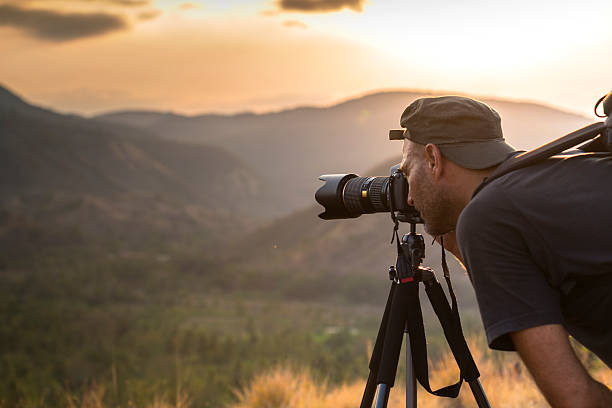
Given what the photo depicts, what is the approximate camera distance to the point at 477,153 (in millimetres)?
1491

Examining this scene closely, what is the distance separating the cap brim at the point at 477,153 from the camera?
1.48 m

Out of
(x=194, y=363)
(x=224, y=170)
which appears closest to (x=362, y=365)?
(x=194, y=363)

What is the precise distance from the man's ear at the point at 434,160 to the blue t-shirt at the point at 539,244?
25 cm

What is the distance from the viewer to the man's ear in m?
1.52

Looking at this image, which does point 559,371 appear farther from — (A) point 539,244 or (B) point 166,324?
(B) point 166,324

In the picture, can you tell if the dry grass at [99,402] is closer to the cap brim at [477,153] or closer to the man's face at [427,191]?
the man's face at [427,191]

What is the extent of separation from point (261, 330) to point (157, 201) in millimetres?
36427

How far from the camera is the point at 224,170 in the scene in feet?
233

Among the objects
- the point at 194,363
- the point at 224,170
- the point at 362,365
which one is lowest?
the point at 224,170

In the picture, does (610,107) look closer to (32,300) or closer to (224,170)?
(32,300)

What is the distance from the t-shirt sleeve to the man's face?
0.98 feet

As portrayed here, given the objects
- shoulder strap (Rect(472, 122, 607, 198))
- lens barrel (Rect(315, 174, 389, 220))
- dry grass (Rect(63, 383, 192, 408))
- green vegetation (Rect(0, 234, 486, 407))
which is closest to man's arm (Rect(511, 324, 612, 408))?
shoulder strap (Rect(472, 122, 607, 198))

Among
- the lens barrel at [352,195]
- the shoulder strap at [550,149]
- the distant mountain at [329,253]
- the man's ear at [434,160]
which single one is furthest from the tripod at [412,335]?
the distant mountain at [329,253]

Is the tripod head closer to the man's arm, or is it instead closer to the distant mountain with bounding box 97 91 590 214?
the man's arm
